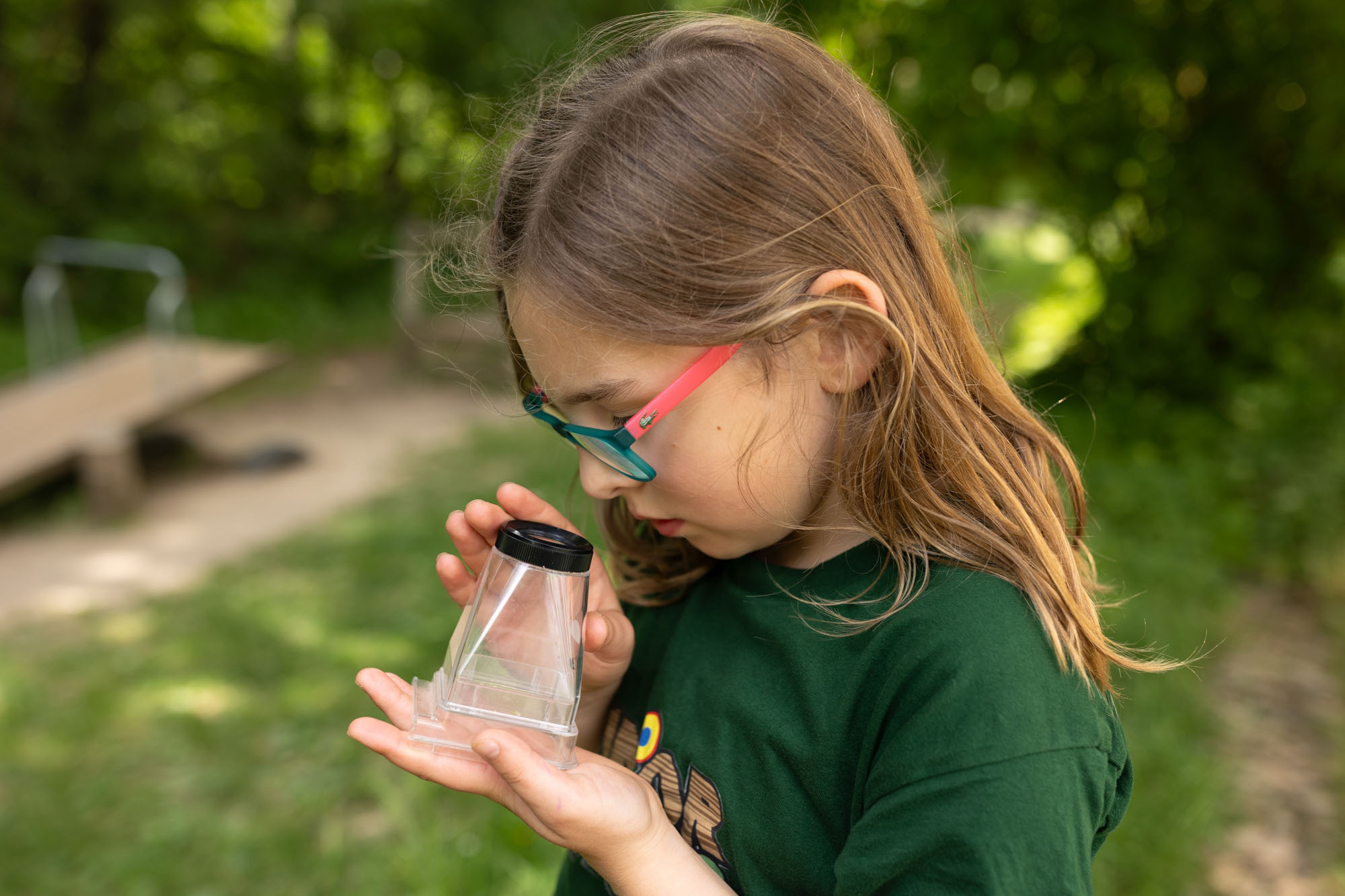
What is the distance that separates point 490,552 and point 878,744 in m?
0.57

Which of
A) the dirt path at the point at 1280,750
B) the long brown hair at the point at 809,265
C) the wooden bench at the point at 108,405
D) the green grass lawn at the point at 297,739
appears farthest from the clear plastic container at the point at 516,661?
the wooden bench at the point at 108,405

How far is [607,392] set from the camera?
1188mm

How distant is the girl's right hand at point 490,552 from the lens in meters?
1.32

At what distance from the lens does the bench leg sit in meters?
5.62

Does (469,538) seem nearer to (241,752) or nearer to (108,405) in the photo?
(241,752)

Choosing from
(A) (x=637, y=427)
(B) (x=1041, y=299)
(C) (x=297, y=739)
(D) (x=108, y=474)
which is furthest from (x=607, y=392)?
(B) (x=1041, y=299)

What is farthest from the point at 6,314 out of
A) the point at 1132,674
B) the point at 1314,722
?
the point at 1314,722

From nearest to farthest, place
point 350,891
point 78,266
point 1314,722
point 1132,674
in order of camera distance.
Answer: point 350,891 → point 1132,674 → point 1314,722 → point 78,266

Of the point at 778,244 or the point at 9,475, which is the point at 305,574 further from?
the point at 778,244

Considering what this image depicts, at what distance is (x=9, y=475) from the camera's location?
5344 mm

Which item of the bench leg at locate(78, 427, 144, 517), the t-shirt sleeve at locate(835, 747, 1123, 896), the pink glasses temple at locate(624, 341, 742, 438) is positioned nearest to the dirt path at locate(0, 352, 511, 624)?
the bench leg at locate(78, 427, 144, 517)

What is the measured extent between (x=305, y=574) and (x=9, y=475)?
1.84 m

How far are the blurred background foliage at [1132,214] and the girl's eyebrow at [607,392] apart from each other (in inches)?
22.6

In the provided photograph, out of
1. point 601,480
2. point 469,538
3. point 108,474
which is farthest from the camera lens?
point 108,474
